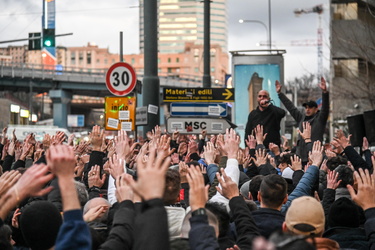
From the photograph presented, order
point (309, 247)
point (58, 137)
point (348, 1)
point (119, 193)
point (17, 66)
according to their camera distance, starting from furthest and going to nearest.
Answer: point (17, 66) < point (348, 1) < point (58, 137) < point (119, 193) < point (309, 247)

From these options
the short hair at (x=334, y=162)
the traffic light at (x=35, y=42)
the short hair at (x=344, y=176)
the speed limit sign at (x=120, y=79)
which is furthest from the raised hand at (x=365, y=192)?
the traffic light at (x=35, y=42)

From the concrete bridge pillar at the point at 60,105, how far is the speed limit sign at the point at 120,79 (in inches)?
2842

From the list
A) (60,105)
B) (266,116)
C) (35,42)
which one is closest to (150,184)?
(266,116)

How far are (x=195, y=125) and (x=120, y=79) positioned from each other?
163 inches

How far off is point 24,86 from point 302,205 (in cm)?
8229

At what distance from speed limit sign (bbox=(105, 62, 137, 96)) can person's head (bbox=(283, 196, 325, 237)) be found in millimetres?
9686

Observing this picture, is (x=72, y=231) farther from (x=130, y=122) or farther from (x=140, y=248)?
(x=130, y=122)

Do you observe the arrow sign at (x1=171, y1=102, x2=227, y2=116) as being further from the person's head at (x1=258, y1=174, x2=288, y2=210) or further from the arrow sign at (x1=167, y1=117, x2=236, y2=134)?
the person's head at (x1=258, y1=174, x2=288, y2=210)

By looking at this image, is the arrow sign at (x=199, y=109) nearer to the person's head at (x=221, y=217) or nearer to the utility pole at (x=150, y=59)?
the utility pole at (x=150, y=59)

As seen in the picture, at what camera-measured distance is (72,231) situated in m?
3.34

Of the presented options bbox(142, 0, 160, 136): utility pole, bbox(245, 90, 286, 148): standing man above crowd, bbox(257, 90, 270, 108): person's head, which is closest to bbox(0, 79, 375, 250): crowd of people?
bbox(257, 90, 270, 108): person's head

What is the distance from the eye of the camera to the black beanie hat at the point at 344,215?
216 inches

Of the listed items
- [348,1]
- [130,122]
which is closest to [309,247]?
[130,122]

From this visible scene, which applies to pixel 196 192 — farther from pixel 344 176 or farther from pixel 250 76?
pixel 250 76
